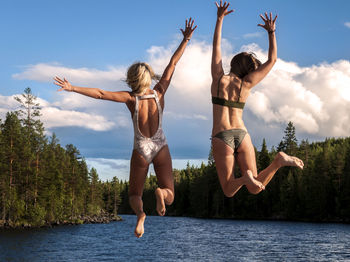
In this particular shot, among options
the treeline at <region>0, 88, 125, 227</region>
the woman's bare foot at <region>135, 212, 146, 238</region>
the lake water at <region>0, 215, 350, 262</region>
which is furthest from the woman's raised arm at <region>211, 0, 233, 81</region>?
the treeline at <region>0, 88, 125, 227</region>

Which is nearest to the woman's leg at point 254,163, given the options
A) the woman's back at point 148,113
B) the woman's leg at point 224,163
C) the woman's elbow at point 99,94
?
the woman's leg at point 224,163

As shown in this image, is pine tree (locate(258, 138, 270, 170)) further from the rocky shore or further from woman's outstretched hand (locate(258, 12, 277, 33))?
woman's outstretched hand (locate(258, 12, 277, 33))

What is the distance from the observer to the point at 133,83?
6.17 meters

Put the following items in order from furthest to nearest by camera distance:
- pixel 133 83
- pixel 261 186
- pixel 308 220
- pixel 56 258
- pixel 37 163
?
pixel 308 220 → pixel 37 163 → pixel 56 258 → pixel 133 83 → pixel 261 186

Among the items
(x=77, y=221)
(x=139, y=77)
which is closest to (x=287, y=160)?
(x=139, y=77)

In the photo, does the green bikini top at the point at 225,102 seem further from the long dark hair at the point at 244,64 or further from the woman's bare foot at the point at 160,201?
the woman's bare foot at the point at 160,201

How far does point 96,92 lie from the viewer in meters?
5.97

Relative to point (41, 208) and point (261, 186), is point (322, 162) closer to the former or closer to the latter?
point (41, 208)

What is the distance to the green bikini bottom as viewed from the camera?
6.29m

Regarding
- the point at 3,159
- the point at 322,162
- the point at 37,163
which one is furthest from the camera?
the point at 322,162

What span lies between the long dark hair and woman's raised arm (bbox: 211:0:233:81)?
315 millimetres

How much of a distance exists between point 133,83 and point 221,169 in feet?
5.58

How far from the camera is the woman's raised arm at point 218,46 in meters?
6.31

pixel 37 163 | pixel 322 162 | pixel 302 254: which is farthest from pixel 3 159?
pixel 322 162
